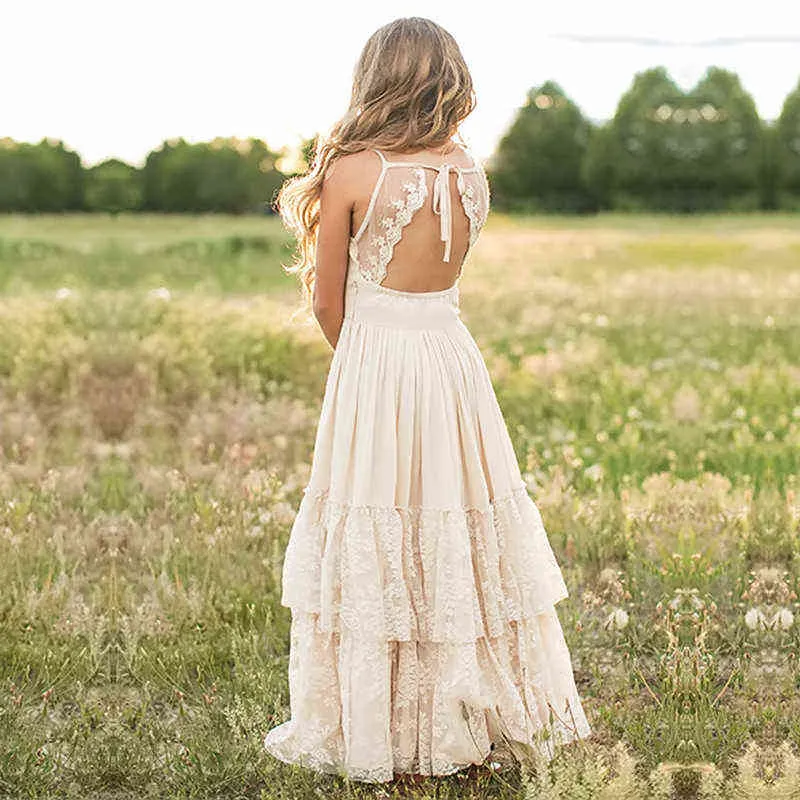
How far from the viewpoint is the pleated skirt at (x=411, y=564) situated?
407cm

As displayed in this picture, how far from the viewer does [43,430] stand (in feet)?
29.3

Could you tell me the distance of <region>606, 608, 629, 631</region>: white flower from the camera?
5.59 m

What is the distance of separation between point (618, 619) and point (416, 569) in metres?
1.84

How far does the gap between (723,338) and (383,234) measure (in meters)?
10.7

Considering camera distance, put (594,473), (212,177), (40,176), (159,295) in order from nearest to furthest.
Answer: (594,473) → (159,295) → (40,176) → (212,177)

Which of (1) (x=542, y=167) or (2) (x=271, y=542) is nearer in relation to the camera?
(2) (x=271, y=542)

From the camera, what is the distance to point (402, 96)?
3.82m

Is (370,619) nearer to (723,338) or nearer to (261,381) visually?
(261,381)

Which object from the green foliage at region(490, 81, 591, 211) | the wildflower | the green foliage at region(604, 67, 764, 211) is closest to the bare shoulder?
the wildflower

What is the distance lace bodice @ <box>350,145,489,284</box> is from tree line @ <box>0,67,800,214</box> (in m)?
45.0

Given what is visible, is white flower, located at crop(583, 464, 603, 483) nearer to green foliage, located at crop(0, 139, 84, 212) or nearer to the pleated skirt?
the pleated skirt

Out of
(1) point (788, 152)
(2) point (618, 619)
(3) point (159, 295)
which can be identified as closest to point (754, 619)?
(2) point (618, 619)

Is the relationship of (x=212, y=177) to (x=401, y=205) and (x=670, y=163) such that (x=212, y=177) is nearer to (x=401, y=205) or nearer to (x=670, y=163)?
(x=670, y=163)

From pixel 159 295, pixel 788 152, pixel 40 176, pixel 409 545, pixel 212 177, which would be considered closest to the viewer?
pixel 409 545
